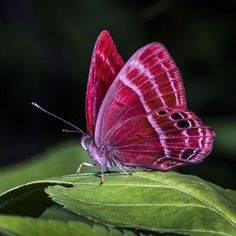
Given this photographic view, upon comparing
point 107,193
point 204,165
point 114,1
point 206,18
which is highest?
point 114,1

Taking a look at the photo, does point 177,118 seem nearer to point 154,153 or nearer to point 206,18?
point 154,153

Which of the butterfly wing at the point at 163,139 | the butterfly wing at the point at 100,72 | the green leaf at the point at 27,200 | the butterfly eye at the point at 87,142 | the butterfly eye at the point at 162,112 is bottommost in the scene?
the butterfly wing at the point at 163,139

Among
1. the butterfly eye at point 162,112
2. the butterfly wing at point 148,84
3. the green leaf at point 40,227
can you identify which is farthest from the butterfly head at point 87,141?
the green leaf at point 40,227

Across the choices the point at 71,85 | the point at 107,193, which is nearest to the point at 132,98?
the point at 107,193

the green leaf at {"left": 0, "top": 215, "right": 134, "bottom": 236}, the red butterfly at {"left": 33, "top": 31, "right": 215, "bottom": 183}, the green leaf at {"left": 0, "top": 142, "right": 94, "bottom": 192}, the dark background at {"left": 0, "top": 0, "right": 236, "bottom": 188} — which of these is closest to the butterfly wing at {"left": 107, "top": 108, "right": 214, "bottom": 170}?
the red butterfly at {"left": 33, "top": 31, "right": 215, "bottom": 183}

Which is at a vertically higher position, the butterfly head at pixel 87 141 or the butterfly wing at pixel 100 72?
the butterfly wing at pixel 100 72

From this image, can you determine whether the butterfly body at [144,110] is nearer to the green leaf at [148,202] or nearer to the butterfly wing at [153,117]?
the butterfly wing at [153,117]
